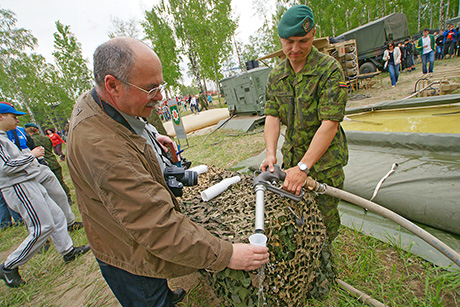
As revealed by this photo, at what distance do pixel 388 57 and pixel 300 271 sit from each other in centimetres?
1204

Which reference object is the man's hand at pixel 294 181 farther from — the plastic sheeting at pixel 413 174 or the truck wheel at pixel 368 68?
the truck wheel at pixel 368 68

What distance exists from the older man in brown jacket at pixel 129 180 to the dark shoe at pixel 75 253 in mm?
2469

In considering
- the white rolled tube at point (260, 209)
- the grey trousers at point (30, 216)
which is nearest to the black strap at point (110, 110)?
the white rolled tube at point (260, 209)

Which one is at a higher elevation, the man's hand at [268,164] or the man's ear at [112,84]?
the man's ear at [112,84]

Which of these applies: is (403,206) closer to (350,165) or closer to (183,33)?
(350,165)

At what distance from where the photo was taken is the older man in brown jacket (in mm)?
929

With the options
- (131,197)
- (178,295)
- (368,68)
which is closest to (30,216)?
(178,295)

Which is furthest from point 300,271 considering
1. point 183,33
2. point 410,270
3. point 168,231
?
point 183,33

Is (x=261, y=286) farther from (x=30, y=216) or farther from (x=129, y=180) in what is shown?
(x=30, y=216)

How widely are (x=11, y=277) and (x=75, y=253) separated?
634 millimetres

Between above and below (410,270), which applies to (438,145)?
above

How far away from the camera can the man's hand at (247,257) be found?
109 cm

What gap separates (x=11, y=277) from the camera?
103 inches

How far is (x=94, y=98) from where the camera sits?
3.59ft
